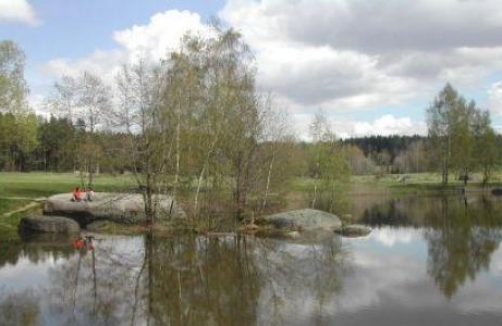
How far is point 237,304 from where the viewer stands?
15.6 metres

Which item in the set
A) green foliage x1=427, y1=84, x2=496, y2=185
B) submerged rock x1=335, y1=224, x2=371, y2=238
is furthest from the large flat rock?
green foliage x1=427, y1=84, x2=496, y2=185

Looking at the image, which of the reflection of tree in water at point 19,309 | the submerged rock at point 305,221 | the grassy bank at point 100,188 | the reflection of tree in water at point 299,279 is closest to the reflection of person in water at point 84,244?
the grassy bank at point 100,188

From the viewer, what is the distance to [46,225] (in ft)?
104

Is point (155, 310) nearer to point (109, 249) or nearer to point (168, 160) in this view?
point (109, 249)

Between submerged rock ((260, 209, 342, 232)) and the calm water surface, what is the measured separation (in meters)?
3.85

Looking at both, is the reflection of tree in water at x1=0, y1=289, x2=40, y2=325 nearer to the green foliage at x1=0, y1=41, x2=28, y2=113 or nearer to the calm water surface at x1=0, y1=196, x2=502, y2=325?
the calm water surface at x1=0, y1=196, x2=502, y2=325

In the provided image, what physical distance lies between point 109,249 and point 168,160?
793cm

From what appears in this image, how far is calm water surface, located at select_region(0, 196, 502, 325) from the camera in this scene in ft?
47.8

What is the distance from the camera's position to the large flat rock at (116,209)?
111 ft

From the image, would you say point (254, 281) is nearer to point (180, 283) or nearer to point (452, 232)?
point (180, 283)

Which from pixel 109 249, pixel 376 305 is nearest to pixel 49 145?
pixel 109 249

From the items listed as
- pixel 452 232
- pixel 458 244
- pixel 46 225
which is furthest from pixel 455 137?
pixel 46 225

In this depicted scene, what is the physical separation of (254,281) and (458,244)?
1257 centimetres

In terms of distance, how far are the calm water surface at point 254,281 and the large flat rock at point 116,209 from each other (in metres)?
3.78
